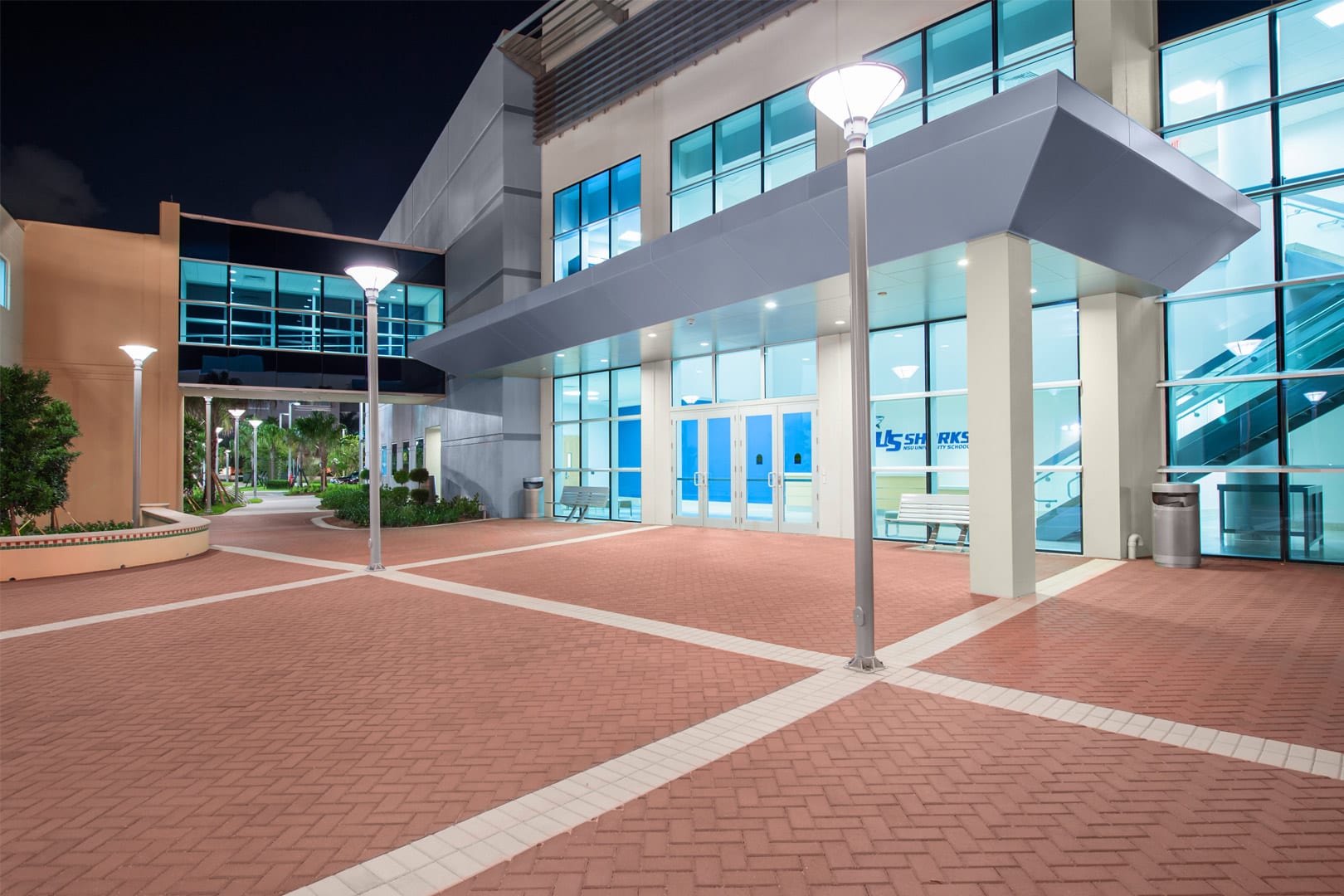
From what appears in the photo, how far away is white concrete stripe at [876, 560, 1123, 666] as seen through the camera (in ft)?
21.0

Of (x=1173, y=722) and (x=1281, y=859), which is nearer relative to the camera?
(x=1281, y=859)

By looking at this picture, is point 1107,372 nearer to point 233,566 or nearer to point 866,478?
point 866,478

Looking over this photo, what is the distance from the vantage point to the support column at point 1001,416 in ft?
27.9

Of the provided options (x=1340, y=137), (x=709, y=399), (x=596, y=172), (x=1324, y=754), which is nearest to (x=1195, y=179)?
(x=1340, y=137)

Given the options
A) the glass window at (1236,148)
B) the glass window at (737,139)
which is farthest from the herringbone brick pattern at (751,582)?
the glass window at (737,139)

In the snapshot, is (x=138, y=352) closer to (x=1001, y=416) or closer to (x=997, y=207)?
(x=997, y=207)

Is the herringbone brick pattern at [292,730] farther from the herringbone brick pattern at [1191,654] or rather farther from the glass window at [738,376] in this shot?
the glass window at [738,376]

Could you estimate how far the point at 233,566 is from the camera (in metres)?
12.5

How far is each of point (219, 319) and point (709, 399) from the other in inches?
614

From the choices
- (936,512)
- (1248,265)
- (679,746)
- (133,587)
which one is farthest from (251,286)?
(1248,265)

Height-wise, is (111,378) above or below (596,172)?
below

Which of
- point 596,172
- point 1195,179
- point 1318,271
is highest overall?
point 596,172

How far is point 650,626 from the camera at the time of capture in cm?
759

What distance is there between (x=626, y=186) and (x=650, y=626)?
49.8ft
